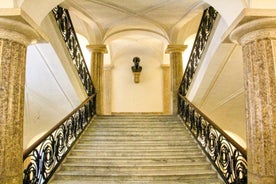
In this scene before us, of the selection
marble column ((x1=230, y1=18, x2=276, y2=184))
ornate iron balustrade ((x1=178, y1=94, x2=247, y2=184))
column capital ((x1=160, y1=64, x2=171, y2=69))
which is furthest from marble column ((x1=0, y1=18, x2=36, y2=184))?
column capital ((x1=160, y1=64, x2=171, y2=69))

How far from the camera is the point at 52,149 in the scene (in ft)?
14.5

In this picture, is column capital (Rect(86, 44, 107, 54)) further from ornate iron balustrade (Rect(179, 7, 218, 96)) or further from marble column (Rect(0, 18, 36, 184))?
marble column (Rect(0, 18, 36, 184))

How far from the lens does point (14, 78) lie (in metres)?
2.86

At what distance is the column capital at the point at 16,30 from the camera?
2835 millimetres

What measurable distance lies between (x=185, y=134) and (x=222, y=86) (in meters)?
1.43

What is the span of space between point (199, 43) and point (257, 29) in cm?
366

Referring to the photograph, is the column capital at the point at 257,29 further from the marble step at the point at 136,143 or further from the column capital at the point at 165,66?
the column capital at the point at 165,66

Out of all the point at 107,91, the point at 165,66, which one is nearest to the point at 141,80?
the point at 165,66

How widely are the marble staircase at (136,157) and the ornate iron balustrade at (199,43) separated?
4.69 ft

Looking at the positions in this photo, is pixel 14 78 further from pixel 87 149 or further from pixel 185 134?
pixel 185 134

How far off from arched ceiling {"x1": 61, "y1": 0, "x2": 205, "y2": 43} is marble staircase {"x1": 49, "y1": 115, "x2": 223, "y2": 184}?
2.90 metres

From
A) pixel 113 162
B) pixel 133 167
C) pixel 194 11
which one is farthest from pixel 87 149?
pixel 194 11

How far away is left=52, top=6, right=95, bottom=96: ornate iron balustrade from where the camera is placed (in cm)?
567

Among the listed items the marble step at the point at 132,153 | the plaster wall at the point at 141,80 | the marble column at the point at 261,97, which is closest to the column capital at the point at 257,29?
the marble column at the point at 261,97
